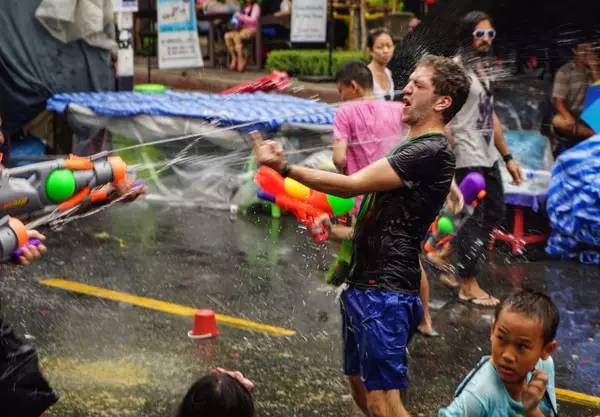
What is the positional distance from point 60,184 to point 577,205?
17.4 ft

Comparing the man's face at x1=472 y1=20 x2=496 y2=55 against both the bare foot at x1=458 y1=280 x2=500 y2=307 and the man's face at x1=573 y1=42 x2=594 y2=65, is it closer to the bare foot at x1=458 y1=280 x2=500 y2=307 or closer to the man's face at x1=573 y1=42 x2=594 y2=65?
the man's face at x1=573 y1=42 x2=594 y2=65

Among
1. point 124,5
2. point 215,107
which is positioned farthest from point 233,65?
point 215,107

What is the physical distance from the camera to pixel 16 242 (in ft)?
12.0

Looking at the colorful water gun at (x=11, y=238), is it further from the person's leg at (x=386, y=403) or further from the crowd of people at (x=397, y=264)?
the person's leg at (x=386, y=403)

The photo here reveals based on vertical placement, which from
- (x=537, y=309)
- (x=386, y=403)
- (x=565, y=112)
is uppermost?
(x=537, y=309)

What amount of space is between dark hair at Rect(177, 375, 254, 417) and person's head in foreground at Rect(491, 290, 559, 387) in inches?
35.4

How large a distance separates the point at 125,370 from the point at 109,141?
4931mm

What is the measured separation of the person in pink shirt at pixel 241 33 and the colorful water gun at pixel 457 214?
10.6 meters

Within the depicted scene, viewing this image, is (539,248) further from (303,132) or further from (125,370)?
(125,370)

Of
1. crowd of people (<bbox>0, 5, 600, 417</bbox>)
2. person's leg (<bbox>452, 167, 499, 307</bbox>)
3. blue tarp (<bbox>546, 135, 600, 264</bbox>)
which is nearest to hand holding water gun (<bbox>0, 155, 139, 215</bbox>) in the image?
crowd of people (<bbox>0, 5, 600, 417</bbox>)

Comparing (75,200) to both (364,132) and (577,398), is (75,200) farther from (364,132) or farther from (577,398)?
(577,398)

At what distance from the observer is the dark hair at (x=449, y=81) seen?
13.6 ft

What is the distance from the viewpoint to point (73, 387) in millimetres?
5340

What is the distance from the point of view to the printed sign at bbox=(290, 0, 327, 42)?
14750 mm
